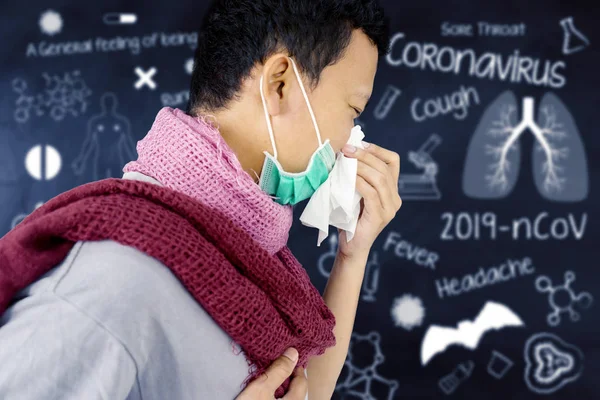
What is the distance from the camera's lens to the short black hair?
0.81 metres

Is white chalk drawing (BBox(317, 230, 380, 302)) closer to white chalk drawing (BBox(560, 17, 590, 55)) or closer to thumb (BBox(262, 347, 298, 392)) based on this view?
white chalk drawing (BBox(560, 17, 590, 55))

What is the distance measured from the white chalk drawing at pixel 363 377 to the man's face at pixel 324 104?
1544mm

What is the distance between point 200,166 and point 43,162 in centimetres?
181

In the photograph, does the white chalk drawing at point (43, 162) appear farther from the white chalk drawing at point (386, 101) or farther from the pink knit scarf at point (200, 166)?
the pink knit scarf at point (200, 166)

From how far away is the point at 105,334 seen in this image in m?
0.56

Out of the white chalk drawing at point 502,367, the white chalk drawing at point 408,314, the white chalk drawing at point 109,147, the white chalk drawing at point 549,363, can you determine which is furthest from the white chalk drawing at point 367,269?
the white chalk drawing at point 109,147

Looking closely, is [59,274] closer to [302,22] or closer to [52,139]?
[302,22]

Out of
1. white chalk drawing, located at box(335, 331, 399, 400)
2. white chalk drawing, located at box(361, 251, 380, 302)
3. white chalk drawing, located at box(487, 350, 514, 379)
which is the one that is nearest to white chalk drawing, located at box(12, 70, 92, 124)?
white chalk drawing, located at box(361, 251, 380, 302)

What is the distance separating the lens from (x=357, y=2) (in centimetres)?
85

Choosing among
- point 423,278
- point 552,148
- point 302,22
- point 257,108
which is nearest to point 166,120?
point 257,108

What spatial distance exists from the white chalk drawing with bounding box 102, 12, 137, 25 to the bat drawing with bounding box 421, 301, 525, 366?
1.68 m

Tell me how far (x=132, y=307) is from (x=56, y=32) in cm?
207

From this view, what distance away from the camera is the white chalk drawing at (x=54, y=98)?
234 centimetres

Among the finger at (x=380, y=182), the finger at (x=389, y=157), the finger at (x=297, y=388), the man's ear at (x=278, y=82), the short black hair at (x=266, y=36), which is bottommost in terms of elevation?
the finger at (x=297, y=388)
